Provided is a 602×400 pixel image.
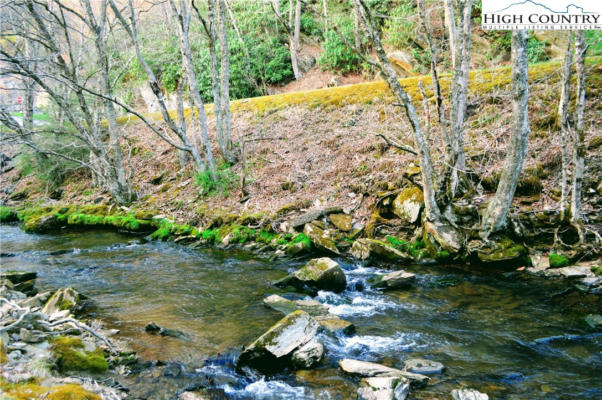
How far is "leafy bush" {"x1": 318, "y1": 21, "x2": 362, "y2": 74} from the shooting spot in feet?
74.9

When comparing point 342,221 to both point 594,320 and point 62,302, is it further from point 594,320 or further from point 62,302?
point 62,302

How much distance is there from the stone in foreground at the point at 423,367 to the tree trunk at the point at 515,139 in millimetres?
4161

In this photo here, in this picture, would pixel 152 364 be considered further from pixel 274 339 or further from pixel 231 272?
pixel 231 272

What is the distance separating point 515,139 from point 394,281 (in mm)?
3521

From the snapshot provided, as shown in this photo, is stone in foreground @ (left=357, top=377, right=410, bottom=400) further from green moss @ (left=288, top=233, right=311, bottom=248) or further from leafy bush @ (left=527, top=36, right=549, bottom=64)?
leafy bush @ (left=527, top=36, right=549, bottom=64)

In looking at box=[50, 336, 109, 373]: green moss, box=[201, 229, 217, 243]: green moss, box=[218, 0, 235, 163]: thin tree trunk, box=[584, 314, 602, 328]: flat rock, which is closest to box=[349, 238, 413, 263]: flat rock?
box=[584, 314, 602, 328]: flat rock

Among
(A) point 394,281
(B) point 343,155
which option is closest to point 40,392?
(A) point 394,281

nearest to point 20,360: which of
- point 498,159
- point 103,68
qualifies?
point 498,159

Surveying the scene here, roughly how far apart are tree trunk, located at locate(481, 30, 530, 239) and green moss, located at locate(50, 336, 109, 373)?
7212 mm

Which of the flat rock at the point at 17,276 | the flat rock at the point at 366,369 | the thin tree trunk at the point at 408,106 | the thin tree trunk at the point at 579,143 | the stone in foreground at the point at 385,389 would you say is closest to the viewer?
the stone in foreground at the point at 385,389

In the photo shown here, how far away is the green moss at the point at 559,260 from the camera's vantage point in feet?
23.1

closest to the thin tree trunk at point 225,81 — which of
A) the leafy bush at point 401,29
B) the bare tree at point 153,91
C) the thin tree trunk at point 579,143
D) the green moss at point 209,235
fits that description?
the bare tree at point 153,91

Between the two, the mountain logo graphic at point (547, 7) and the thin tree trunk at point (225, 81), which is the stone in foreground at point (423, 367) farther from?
the thin tree trunk at point (225, 81)

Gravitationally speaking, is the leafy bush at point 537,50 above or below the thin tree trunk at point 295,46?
below
